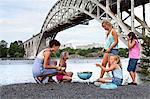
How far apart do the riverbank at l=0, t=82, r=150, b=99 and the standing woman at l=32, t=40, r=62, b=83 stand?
30 centimetres

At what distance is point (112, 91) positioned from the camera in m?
7.18

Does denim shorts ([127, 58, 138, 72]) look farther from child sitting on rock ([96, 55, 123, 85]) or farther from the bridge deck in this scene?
the bridge deck

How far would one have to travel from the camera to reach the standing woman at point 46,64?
797 cm

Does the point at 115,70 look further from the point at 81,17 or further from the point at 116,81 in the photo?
the point at 81,17

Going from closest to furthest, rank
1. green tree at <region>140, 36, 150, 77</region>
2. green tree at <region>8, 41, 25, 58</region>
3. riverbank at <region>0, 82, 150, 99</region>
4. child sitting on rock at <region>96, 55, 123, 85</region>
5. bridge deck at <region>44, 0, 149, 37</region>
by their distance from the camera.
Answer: riverbank at <region>0, 82, 150, 99</region> < child sitting on rock at <region>96, 55, 123, 85</region> < green tree at <region>140, 36, 150, 77</region> < bridge deck at <region>44, 0, 149, 37</region> < green tree at <region>8, 41, 25, 58</region>

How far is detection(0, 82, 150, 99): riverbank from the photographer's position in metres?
6.53

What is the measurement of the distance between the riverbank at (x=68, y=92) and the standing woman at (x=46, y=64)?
30 cm

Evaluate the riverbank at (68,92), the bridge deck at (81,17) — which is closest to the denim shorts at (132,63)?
the riverbank at (68,92)

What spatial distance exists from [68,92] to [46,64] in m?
1.22

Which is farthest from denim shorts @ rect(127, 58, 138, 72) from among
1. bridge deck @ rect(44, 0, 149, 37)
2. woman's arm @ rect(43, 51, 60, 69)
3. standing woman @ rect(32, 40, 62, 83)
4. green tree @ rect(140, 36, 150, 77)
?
bridge deck @ rect(44, 0, 149, 37)

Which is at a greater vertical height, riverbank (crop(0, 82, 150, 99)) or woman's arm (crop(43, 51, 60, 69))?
woman's arm (crop(43, 51, 60, 69))

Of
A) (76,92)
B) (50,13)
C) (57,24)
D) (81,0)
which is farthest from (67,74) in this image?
(50,13)

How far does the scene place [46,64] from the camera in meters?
8.01

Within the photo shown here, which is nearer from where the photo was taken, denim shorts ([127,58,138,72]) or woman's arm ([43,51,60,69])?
woman's arm ([43,51,60,69])
